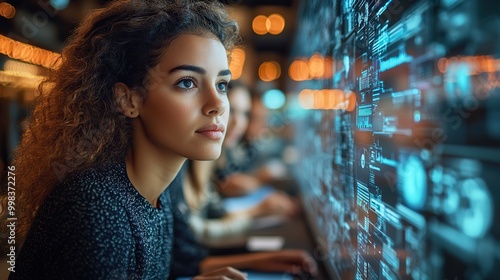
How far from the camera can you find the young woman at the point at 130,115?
0.66 metres

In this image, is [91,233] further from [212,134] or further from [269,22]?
[269,22]

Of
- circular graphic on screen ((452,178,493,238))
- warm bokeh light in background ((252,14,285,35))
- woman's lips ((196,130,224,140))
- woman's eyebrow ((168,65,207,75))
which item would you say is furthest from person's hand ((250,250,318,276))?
warm bokeh light in background ((252,14,285,35))

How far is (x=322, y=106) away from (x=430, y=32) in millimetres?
748

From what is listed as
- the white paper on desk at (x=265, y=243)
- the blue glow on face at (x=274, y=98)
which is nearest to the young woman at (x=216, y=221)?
the white paper on desk at (x=265, y=243)

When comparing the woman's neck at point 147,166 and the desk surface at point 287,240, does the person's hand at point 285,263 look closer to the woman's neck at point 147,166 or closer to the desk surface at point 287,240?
the desk surface at point 287,240

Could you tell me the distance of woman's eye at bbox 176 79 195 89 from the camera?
0.68 metres

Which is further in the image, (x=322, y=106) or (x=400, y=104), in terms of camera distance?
(x=322, y=106)

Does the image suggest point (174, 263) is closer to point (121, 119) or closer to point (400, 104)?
point (121, 119)

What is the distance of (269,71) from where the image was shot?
365 cm

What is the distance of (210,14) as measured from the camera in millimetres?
749

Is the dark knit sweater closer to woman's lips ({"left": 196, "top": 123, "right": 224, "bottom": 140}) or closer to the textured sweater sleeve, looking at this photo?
the textured sweater sleeve

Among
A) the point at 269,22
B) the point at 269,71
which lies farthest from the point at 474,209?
the point at 269,71

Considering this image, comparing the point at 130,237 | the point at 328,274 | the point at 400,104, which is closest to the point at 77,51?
the point at 130,237

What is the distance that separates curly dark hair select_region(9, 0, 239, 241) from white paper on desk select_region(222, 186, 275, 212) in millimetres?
1430
